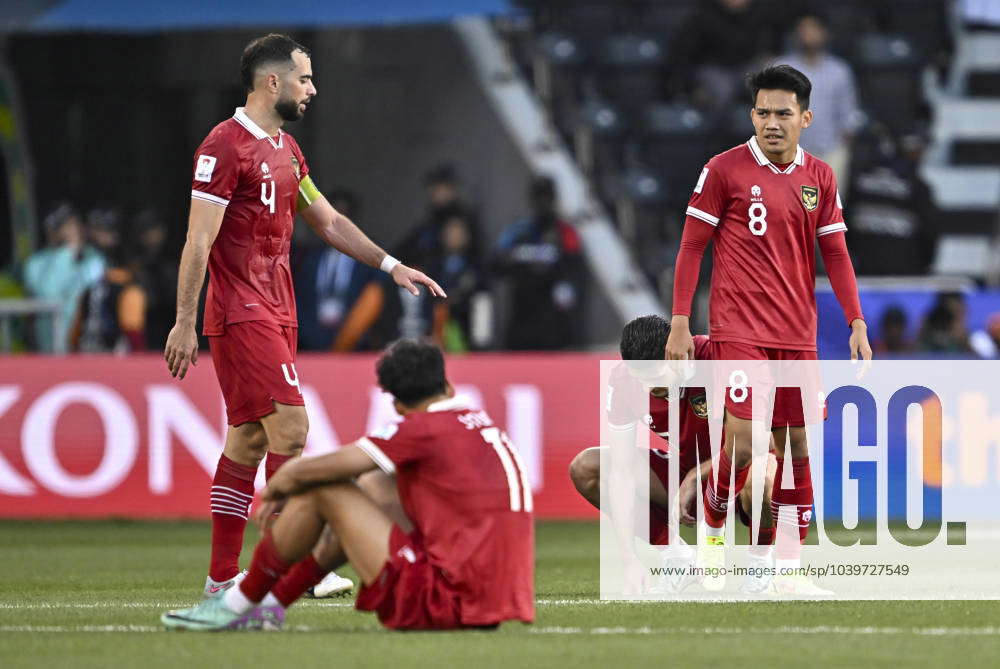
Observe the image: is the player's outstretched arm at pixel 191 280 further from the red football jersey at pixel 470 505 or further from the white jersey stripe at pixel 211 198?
the red football jersey at pixel 470 505

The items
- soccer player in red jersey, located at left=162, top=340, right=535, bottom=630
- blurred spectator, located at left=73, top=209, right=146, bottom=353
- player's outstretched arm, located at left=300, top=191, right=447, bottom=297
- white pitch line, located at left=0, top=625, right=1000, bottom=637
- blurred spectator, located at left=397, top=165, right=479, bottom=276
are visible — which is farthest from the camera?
blurred spectator, located at left=397, top=165, right=479, bottom=276

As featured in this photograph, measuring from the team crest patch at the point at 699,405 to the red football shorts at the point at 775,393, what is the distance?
13 cm

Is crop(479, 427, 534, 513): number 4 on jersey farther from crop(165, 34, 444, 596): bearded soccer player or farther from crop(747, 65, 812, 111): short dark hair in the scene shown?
crop(747, 65, 812, 111): short dark hair

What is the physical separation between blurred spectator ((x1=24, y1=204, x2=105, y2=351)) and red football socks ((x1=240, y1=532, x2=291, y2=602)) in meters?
9.12

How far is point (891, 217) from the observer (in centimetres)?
1454

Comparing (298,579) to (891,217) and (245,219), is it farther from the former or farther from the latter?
(891,217)

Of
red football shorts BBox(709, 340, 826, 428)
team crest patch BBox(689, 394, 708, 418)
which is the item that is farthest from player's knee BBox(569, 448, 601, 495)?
red football shorts BBox(709, 340, 826, 428)

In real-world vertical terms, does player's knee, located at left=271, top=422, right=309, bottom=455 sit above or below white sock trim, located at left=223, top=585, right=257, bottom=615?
above

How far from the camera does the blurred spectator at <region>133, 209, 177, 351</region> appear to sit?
49.5ft

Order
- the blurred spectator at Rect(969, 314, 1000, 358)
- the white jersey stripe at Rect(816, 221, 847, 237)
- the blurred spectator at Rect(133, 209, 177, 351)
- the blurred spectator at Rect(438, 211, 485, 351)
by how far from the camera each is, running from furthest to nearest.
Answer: the blurred spectator at Rect(133, 209, 177, 351) < the blurred spectator at Rect(438, 211, 485, 351) < the blurred spectator at Rect(969, 314, 1000, 358) < the white jersey stripe at Rect(816, 221, 847, 237)

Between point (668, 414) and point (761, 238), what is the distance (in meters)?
0.86

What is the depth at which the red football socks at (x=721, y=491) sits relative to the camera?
7.73 m

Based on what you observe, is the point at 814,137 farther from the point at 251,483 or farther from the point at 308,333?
the point at 251,483

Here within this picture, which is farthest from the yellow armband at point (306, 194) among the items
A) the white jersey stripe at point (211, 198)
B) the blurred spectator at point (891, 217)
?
the blurred spectator at point (891, 217)
